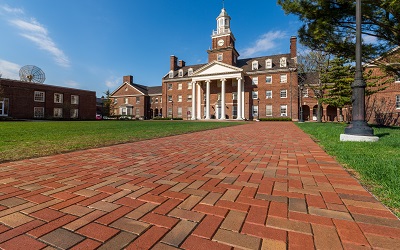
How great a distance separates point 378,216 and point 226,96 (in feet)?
126

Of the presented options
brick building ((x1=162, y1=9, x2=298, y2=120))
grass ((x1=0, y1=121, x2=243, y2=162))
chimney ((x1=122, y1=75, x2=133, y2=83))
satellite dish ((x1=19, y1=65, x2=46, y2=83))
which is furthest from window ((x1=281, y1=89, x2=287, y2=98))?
satellite dish ((x1=19, y1=65, x2=46, y2=83))

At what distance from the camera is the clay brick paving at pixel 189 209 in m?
1.37

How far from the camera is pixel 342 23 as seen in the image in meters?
8.43

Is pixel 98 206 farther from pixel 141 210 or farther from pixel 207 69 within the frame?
pixel 207 69

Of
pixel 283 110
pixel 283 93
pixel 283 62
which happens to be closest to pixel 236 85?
pixel 283 93

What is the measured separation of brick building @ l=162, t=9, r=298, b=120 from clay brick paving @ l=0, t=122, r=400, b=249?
3244cm

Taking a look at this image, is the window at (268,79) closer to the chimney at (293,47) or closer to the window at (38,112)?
the chimney at (293,47)

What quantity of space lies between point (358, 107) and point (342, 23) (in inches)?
181

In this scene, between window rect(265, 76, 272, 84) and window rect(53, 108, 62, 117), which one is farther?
window rect(265, 76, 272, 84)

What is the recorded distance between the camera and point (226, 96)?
3931cm

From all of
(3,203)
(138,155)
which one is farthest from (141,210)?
(138,155)

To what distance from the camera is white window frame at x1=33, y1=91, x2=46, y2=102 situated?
3227 cm

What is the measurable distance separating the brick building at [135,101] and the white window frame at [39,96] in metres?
19.0

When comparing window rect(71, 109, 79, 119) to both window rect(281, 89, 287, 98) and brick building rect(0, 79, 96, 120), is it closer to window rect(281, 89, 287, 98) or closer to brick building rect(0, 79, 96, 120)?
brick building rect(0, 79, 96, 120)
